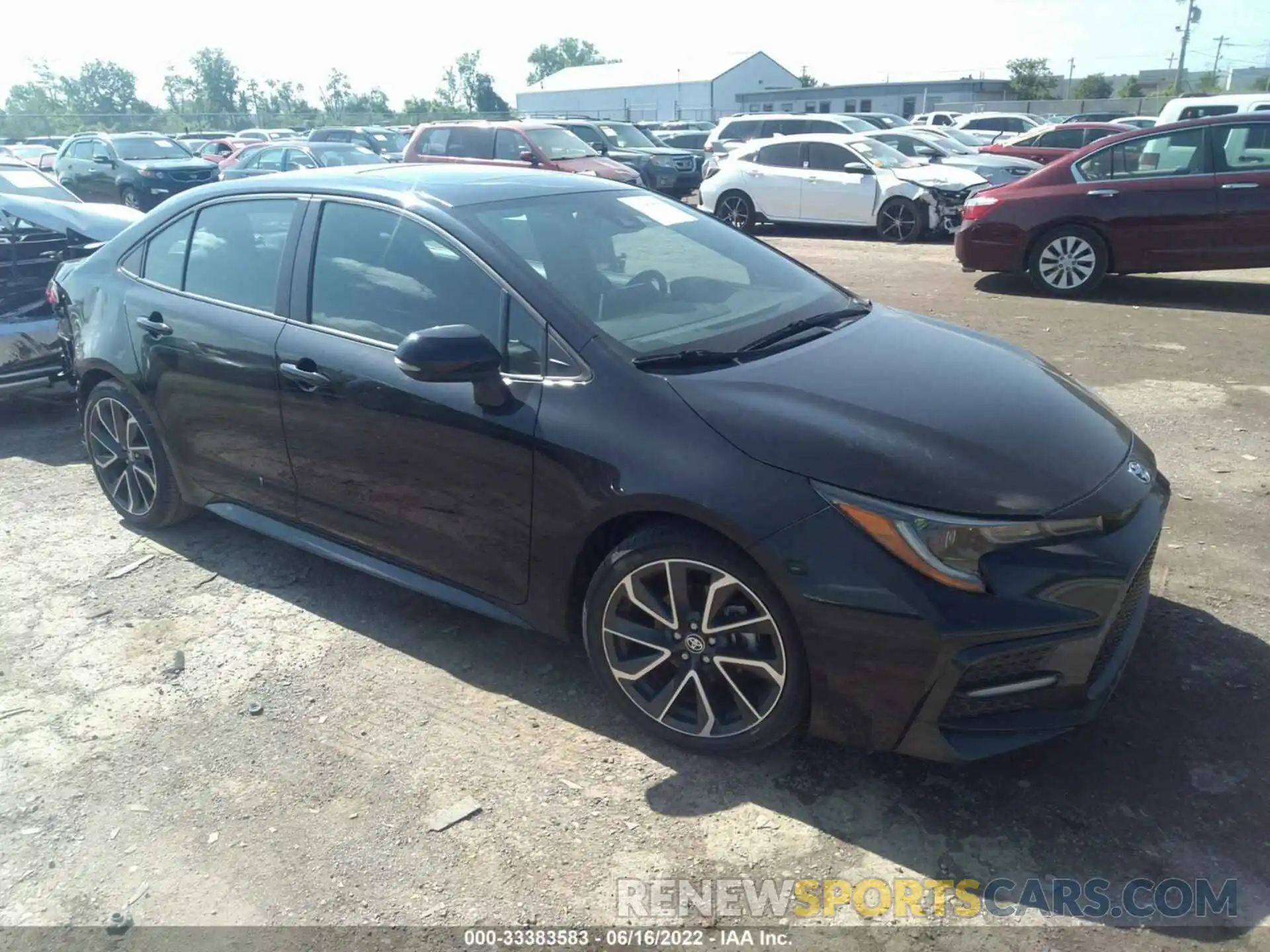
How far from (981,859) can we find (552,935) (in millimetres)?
1148

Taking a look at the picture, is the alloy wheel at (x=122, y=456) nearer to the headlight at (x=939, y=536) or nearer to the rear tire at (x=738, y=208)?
the headlight at (x=939, y=536)

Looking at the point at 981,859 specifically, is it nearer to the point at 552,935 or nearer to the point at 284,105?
the point at 552,935

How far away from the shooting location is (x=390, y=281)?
3582 millimetres

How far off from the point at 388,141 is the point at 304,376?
1060 inches

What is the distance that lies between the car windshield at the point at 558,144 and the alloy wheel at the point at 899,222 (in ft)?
18.2

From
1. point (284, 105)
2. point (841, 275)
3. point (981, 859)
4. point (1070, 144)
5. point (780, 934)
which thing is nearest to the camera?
point (780, 934)

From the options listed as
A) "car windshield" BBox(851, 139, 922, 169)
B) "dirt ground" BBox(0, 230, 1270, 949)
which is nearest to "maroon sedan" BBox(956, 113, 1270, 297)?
"car windshield" BBox(851, 139, 922, 169)

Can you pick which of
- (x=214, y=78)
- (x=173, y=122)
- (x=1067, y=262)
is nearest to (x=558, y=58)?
(x=214, y=78)

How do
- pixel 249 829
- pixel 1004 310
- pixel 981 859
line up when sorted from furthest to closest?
pixel 1004 310 < pixel 249 829 < pixel 981 859

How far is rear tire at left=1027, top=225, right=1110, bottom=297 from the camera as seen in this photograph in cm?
960

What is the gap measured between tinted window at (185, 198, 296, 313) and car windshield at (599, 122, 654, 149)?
1868 cm

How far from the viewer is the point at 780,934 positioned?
2.43m

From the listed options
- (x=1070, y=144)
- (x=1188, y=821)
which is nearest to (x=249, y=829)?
(x=1188, y=821)

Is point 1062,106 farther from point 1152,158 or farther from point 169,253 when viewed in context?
point 169,253
